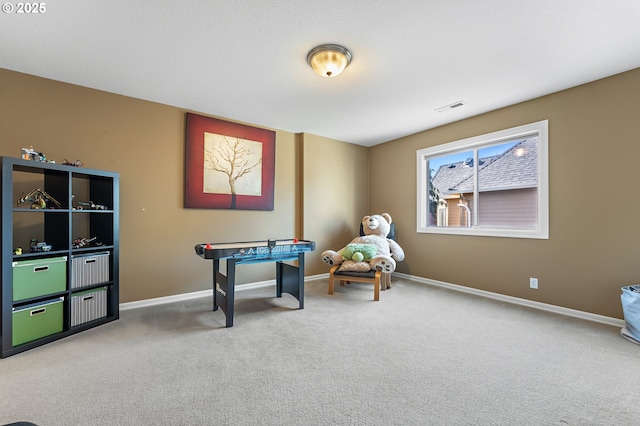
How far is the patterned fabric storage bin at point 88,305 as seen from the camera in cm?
250

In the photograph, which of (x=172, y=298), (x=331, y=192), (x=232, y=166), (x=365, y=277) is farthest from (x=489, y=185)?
(x=172, y=298)

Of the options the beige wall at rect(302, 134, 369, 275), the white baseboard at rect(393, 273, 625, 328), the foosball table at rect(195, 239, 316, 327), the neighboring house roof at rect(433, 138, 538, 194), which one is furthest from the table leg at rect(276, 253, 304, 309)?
the neighboring house roof at rect(433, 138, 538, 194)

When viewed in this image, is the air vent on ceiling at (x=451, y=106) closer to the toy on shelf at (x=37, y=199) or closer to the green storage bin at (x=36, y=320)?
the toy on shelf at (x=37, y=199)

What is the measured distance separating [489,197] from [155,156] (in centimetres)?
454

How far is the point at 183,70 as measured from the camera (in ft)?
8.80

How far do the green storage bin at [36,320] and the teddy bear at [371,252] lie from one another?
112 inches

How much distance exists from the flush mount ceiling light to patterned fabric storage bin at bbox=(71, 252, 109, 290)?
2.80 m

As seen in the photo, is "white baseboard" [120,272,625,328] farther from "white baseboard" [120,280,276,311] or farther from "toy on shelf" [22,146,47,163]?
"toy on shelf" [22,146,47,163]

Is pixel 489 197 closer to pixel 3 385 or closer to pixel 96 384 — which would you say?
pixel 96 384

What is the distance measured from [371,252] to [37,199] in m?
3.76

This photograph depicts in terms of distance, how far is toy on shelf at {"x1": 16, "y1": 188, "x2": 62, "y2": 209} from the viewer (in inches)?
95.6

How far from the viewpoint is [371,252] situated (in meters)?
3.98

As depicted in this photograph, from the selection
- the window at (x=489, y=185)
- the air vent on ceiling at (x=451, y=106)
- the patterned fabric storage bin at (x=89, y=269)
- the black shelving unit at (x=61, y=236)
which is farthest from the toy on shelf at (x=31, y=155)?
the window at (x=489, y=185)

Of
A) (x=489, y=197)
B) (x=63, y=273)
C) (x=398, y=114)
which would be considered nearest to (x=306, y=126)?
(x=398, y=114)
